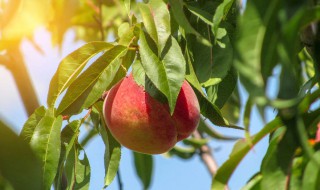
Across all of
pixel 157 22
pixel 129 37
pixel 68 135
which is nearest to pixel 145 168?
pixel 68 135

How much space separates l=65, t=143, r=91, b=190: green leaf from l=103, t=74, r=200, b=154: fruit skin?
105mm

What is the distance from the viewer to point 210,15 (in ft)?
5.09

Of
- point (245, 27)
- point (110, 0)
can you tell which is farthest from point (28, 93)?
point (245, 27)

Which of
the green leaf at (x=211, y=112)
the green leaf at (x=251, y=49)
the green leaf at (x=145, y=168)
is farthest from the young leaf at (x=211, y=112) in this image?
the green leaf at (x=145, y=168)

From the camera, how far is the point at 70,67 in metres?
1.56

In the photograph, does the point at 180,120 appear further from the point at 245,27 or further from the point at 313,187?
the point at 245,27

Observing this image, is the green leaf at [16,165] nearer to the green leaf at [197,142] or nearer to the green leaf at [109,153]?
the green leaf at [109,153]

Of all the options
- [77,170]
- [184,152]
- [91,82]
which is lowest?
[184,152]

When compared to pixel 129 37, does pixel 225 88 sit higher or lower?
lower

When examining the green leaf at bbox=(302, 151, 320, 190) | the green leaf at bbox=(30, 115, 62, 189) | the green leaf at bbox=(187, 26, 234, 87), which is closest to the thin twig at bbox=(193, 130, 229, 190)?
the green leaf at bbox=(187, 26, 234, 87)

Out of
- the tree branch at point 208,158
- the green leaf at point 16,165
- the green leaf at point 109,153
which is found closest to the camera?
the green leaf at point 16,165

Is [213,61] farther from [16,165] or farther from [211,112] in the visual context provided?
[16,165]

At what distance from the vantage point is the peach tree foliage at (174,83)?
960mm

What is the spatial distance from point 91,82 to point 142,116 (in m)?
0.14
